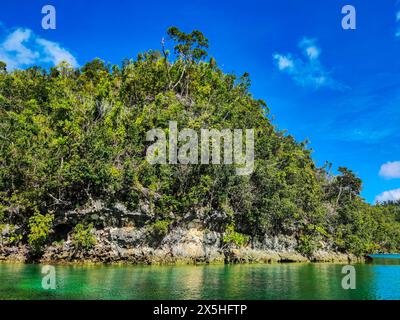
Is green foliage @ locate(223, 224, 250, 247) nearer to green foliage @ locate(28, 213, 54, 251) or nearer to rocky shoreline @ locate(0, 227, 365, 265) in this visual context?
rocky shoreline @ locate(0, 227, 365, 265)

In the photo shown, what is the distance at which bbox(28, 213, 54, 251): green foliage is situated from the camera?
90.8 feet

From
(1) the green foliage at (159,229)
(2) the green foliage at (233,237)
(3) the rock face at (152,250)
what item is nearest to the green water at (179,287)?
(3) the rock face at (152,250)

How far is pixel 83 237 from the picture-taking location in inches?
1118

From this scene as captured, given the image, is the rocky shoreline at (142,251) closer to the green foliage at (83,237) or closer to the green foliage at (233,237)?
the green foliage at (83,237)

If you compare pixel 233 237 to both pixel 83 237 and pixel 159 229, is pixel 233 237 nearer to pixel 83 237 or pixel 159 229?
pixel 159 229

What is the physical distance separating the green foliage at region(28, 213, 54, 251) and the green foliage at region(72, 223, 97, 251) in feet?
6.93

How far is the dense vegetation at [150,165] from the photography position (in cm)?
2958

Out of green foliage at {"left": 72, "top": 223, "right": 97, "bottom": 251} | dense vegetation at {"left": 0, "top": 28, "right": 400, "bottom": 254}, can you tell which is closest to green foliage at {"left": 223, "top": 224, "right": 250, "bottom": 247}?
dense vegetation at {"left": 0, "top": 28, "right": 400, "bottom": 254}

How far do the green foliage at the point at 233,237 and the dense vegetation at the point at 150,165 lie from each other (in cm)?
10

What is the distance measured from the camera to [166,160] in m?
32.4

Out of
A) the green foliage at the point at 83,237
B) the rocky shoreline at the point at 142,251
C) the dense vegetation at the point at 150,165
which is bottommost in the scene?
the rocky shoreline at the point at 142,251
